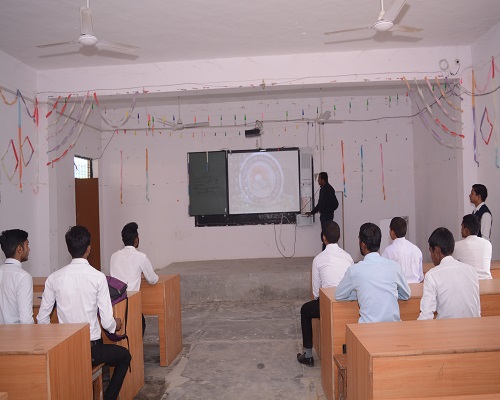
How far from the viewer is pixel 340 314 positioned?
280cm

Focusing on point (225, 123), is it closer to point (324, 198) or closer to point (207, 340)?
point (324, 198)

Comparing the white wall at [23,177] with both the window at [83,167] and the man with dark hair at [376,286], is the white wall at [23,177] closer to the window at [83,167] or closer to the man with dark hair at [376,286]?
the window at [83,167]

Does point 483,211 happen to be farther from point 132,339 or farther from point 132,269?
point 132,339

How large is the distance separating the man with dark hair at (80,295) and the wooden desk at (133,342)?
1.27 feet

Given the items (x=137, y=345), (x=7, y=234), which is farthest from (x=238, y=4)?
(x=137, y=345)

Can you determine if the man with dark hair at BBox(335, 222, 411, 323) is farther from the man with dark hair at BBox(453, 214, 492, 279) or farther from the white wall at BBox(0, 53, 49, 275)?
the white wall at BBox(0, 53, 49, 275)

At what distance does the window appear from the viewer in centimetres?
795

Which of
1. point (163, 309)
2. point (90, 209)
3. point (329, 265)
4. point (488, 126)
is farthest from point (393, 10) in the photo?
point (90, 209)

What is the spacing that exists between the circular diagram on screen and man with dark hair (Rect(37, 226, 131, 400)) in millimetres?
5843

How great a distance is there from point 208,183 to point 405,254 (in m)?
5.25

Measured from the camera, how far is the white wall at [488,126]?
5.17 metres

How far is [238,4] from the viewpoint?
427 centimetres

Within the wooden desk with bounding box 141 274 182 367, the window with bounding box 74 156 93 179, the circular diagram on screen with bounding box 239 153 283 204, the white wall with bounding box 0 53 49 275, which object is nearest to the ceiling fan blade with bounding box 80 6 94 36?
the wooden desk with bounding box 141 274 182 367

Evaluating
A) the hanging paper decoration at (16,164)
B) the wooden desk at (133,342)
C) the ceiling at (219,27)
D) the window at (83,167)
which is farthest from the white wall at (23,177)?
the wooden desk at (133,342)
